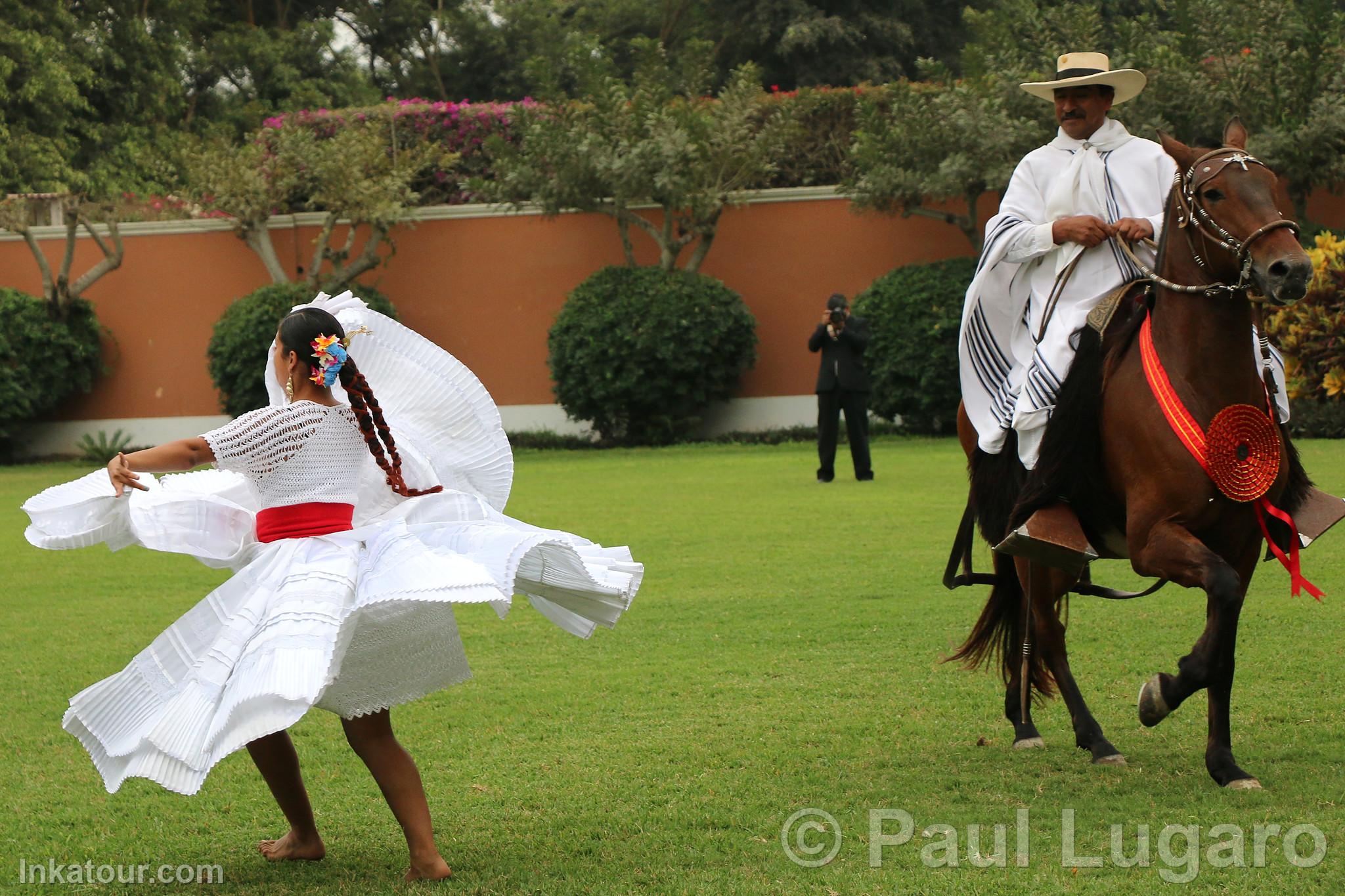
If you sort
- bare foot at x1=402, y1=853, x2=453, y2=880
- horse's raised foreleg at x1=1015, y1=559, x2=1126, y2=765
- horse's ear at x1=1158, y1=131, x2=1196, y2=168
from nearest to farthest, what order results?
bare foot at x1=402, y1=853, x2=453, y2=880 < horse's ear at x1=1158, y1=131, x2=1196, y2=168 < horse's raised foreleg at x1=1015, y1=559, x2=1126, y2=765

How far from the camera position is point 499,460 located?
4824 millimetres

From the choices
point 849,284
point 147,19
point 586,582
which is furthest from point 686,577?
point 147,19

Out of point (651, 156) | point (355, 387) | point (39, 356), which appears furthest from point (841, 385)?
point (39, 356)

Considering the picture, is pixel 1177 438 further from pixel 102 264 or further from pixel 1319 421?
pixel 102 264

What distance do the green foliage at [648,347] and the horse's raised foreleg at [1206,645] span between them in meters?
14.9

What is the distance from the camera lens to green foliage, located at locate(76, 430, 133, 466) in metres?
21.9

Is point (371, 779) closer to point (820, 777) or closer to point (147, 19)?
point (820, 777)

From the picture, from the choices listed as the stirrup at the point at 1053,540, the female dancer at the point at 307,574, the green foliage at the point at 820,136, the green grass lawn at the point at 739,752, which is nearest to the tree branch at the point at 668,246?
the green foliage at the point at 820,136

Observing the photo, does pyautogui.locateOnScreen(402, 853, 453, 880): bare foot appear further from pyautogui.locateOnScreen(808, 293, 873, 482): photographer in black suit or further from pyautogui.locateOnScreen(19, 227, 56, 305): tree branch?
pyautogui.locateOnScreen(19, 227, 56, 305): tree branch

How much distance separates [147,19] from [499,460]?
86.7ft

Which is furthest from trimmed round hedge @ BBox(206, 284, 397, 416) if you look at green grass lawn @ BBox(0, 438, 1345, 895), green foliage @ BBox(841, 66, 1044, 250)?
green grass lawn @ BBox(0, 438, 1345, 895)

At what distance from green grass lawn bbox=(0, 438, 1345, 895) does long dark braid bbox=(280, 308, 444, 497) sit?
45.2 inches

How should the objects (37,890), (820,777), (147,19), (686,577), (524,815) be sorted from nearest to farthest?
(37,890) < (524,815) < (820,777) < (686,577) < (147,19)

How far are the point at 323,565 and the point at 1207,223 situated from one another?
2.94 meters
